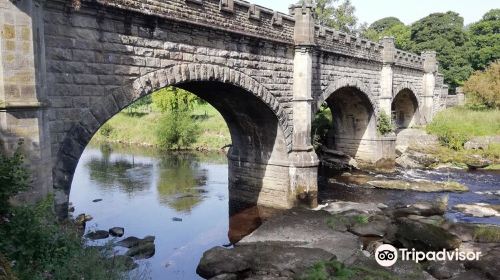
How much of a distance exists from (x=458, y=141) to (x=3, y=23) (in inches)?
957

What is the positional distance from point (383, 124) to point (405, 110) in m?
9.78

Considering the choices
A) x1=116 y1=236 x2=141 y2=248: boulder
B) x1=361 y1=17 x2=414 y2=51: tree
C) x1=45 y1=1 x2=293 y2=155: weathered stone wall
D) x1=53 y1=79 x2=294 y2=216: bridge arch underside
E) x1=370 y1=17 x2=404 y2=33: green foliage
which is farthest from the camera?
x1=370 y1=17 x2=404 y2=33: green foliage

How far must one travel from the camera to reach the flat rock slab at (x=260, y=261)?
9171mm

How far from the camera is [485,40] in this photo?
151 feet

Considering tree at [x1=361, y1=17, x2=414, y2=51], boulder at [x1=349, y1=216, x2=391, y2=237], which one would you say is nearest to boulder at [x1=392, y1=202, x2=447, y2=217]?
boulder at [x1=349, y1=216, x2=391, y2=237]

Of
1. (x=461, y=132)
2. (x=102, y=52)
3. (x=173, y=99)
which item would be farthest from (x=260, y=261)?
(x=173, y=99)

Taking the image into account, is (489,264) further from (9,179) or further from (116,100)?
(9,179)

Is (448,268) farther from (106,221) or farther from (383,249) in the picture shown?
(106,221)

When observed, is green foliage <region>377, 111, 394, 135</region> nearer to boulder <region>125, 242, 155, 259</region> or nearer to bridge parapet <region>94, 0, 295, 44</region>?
bridge parapet <region>94, 0, 295, 44</region>

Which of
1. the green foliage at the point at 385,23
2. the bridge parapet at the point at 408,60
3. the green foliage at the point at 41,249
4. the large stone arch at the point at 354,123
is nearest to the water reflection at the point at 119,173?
the large stone arch at the point at 354,123

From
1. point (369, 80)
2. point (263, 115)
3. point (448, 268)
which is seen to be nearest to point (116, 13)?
point (263, 115)

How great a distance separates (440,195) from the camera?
16.4 m

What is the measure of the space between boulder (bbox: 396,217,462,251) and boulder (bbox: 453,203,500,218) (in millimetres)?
3273

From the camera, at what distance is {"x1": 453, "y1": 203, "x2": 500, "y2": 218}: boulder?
45.1 feet
